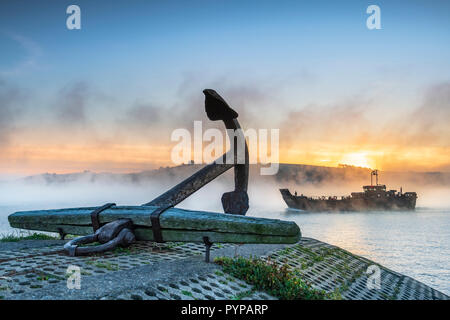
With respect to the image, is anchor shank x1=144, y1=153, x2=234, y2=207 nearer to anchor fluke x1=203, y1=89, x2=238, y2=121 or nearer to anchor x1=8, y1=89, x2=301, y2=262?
anchor x1=8, y1=89, x2=301, y2=262

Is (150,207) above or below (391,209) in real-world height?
above

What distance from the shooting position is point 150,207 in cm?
675

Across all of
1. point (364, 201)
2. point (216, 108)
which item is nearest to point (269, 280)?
point (216, 108)

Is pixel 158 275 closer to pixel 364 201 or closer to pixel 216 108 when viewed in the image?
pixel 216 108

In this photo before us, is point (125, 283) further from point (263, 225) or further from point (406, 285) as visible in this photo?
point (406, 285)

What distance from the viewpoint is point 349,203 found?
60281 mm

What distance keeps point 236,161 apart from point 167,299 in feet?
13.8

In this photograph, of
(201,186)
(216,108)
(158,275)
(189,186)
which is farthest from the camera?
(216,108)

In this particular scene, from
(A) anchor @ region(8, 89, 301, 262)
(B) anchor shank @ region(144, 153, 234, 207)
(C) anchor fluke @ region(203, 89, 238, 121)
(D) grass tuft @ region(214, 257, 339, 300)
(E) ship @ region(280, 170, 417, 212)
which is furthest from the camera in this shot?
(E) ship @ region(280, 170, 417, 212)

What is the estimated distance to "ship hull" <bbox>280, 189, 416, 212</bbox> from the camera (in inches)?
2341

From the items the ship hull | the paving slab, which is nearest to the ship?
the ship hull

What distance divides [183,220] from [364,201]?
58.3 metres
